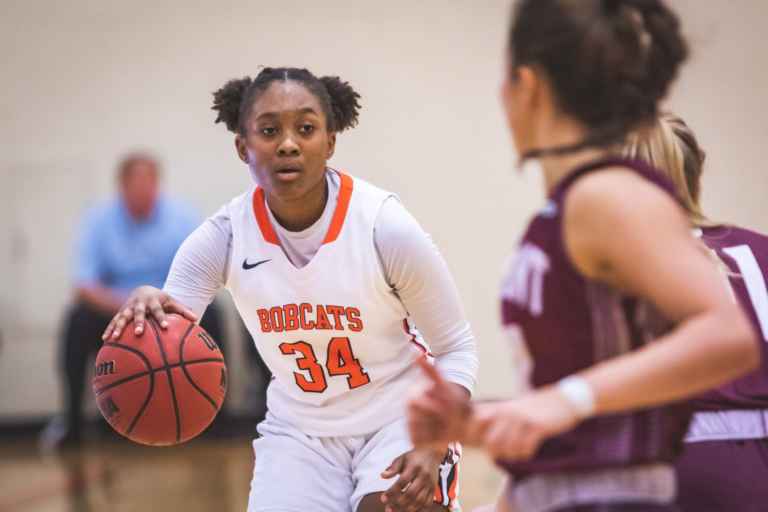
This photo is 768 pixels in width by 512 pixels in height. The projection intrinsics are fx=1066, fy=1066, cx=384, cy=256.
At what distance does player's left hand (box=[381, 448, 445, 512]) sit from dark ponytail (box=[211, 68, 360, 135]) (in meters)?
1.09

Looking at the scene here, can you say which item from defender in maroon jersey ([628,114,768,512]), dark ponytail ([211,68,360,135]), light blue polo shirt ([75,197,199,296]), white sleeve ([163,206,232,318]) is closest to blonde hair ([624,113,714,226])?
defender in maroon jersey ([628,114,768,512])

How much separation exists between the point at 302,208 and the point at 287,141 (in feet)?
0.72

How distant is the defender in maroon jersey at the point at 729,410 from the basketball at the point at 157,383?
4.53ft

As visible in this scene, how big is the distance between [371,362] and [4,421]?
6.56 meters

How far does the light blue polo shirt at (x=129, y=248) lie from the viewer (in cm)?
812

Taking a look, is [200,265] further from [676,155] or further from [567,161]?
[567,161]

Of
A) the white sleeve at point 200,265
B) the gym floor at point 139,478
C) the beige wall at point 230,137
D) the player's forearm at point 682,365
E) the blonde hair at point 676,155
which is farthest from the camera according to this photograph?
the beige wall at point 230,137

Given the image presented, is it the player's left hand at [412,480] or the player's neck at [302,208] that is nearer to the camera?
the player's left hand at [412,480]

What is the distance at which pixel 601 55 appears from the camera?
1.79 metres

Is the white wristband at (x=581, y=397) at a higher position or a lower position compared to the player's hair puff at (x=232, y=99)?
lower

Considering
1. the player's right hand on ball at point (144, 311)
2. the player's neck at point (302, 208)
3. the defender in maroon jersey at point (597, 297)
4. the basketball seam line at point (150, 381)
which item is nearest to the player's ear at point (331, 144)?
the player's neck at point (302, 208)

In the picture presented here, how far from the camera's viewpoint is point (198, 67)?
348 inches

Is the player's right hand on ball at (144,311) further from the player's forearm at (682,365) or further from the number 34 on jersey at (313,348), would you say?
the player's forearm at (682,365)

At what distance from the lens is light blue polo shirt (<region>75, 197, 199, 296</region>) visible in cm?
812
